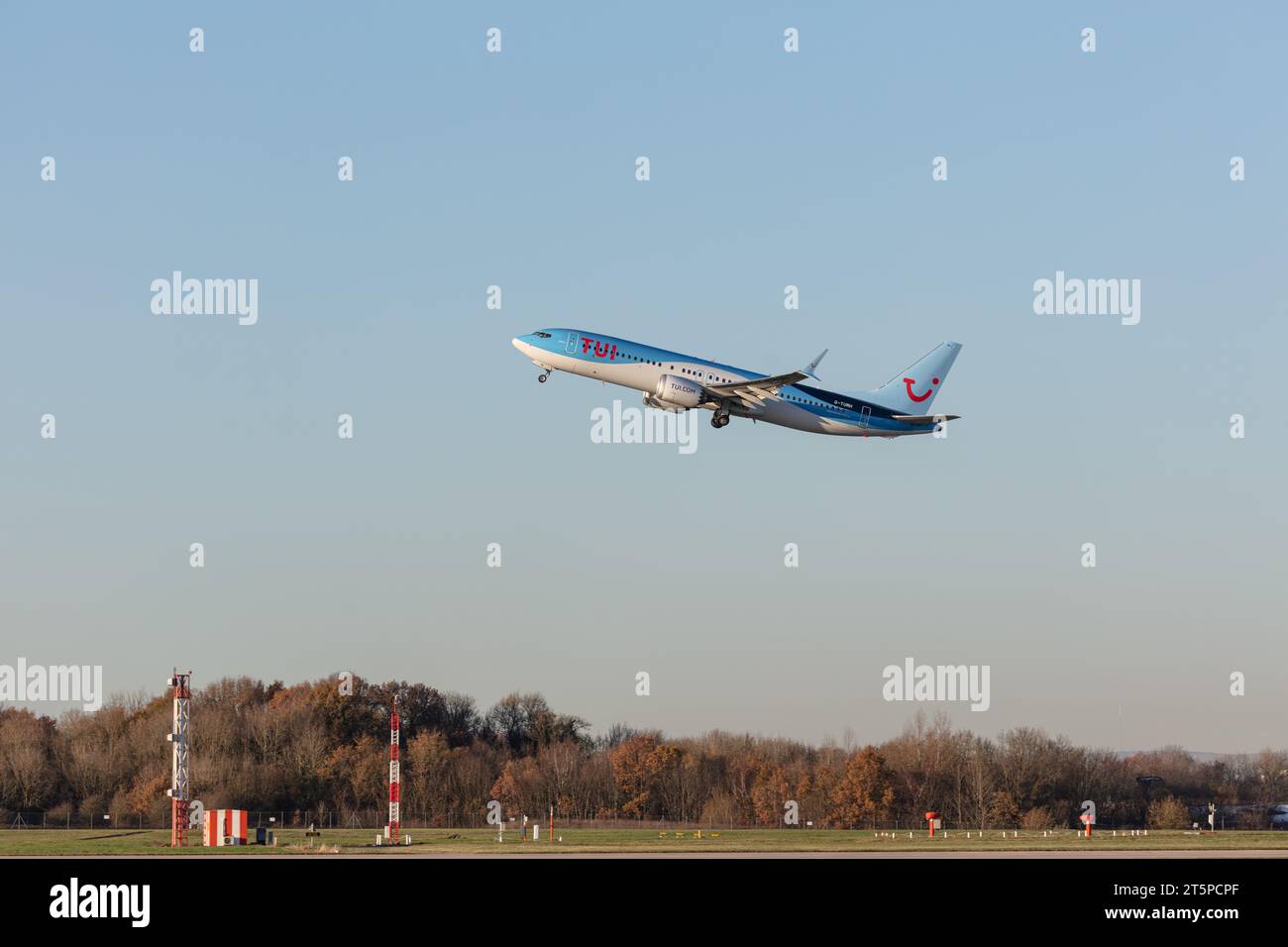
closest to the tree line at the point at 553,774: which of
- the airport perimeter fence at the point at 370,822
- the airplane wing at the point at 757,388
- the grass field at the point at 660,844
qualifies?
the airport perimeter fence at the point at 370,822

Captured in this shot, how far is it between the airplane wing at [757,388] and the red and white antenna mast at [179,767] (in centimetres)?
4010

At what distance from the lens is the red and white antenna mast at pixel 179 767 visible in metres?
98.7

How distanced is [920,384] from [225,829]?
56.3 metres

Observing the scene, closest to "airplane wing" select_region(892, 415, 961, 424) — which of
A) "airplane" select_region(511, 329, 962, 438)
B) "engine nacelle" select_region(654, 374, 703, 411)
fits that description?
"airplane" select_region(511, 329, 962, 438)

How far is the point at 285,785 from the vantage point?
515 feet

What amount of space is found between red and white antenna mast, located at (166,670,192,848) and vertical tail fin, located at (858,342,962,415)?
50644 millimetres

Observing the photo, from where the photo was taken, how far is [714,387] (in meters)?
96.6

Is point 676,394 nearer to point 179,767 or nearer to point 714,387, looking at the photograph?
point 714,387

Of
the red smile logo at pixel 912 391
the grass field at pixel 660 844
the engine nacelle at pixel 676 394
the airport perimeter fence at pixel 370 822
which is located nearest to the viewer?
the grass field at pixel 660 844

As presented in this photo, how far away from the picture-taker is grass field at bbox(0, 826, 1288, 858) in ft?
294

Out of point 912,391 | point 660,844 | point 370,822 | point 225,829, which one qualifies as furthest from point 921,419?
point 370,822

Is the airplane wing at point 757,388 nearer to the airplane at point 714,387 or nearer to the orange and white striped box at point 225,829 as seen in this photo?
the airplane at point 714,387
